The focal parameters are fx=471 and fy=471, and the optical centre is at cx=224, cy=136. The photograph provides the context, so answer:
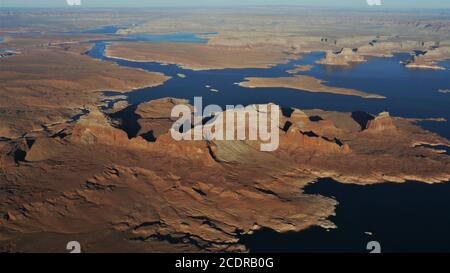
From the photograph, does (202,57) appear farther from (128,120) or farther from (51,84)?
(128,120)

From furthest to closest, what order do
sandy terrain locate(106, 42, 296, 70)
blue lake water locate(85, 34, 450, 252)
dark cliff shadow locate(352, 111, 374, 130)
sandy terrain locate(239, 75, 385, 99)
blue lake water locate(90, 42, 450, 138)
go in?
1. sandy terrain locate(106, 42, 296, 70)
2. sandy terrain locate(239, 75, 385, 99)
3. blue lake water locate(90, 42, 450, 138)
4. dark cliff shadow locate(352, 111, 374, 130)
5. blue lake water locate(85, 34, 450, 252)

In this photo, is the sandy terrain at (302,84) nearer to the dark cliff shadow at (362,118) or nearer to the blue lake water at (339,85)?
the blue lake water at (339,85)

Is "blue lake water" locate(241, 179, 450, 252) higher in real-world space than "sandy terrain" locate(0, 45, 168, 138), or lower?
lower

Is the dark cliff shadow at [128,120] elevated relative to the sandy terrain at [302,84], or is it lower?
lower

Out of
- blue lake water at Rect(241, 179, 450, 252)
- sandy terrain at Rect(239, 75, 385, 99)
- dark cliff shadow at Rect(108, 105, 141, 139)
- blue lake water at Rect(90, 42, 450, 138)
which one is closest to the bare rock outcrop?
blue lake water at Rect(90, 42, 450, 138)

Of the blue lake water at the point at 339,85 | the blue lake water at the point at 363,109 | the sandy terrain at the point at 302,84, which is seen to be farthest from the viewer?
the sandy terrain at the point at 302,84

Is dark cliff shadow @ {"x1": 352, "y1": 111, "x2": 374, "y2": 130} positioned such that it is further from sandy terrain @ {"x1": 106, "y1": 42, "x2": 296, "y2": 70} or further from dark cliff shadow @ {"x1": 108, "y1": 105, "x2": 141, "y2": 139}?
sandy terrain @ {"x1": 106, "y1": 42, "x2": 296, "y2": 70}

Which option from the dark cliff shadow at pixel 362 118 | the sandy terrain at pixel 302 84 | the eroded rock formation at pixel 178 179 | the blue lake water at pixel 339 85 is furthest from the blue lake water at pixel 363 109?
the dark cliff shadow at pixel 362 118
